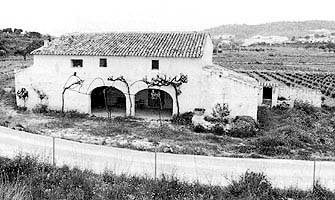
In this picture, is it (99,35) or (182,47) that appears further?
(99,35)

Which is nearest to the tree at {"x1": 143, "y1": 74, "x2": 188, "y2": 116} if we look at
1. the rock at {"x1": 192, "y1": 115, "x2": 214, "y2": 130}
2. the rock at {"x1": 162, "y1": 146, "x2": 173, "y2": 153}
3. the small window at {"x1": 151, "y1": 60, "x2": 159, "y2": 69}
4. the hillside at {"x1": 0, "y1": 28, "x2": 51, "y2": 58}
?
the small window at {"x1": 151, "y1": 60, "x2": 159, "y2": 69}

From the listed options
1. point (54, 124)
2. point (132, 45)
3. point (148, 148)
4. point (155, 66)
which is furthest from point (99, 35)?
point (148, 148)

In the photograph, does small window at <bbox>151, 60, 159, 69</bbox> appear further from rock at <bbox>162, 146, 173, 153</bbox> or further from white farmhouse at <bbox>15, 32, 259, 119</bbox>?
rock at <bbox>162, 146, 173, 153</bbox>

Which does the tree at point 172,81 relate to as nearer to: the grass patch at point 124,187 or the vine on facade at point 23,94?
the vine on facade at point 23,94

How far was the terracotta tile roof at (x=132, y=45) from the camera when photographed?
22297 mm

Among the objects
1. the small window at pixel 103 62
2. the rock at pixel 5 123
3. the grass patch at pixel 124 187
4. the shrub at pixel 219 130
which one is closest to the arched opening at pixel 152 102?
the small window at pixel 103 62

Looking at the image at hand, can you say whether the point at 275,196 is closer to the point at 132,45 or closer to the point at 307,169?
the point at 307,169

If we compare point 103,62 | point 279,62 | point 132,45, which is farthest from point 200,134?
point 279,62

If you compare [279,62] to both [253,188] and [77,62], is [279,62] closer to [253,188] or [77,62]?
[77,62]

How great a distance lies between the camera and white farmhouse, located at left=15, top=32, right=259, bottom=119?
21.4m

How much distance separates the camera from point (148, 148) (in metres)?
15.7

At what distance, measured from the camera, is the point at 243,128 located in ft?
62.6

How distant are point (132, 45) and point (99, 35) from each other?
12.4 ft

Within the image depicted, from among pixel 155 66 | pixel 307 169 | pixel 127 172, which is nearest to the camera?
pixel 127 172
